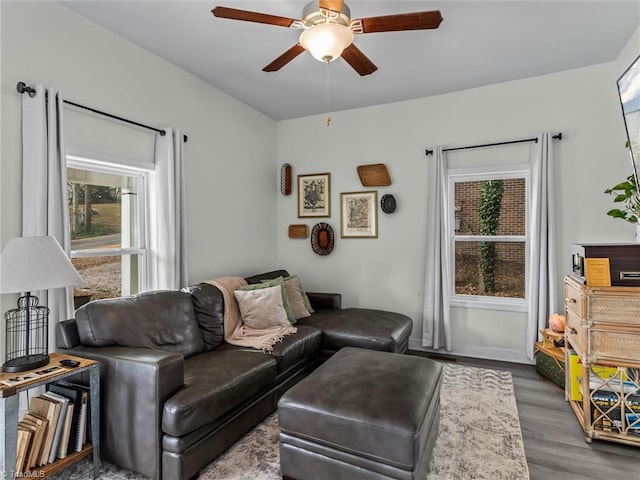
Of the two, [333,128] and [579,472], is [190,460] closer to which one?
[579,472]

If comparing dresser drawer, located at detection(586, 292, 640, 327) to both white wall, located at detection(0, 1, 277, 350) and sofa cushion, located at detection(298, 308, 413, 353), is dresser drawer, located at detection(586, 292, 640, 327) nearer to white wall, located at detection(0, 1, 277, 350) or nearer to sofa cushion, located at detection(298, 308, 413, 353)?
sofa cushion, located at detection(298, 308, 413, 353)

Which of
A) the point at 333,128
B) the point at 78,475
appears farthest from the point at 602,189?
the point at 78,475

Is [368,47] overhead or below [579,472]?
overhead

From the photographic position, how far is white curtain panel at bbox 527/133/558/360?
3410 millimetres

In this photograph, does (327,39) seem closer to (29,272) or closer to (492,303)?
(29,272)

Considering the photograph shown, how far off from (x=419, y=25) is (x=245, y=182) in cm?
278

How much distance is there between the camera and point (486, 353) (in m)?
3.82

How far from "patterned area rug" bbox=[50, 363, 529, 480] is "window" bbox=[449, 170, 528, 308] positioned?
1.23 metres

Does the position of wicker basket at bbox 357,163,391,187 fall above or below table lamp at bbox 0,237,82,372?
above

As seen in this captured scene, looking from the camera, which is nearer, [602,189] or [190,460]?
[190,460]

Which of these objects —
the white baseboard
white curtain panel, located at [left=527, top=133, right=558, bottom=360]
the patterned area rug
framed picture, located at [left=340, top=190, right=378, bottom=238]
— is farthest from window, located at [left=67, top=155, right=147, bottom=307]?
white curtain panel, located at [left=527, top=133, right=558, bottom=360]

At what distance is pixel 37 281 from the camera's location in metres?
1.75

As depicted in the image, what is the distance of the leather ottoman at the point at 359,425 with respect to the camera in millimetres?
1627

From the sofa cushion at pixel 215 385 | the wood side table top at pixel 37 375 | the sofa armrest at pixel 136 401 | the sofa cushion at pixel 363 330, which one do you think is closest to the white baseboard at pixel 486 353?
the sofa cushion at pixel 363 330
